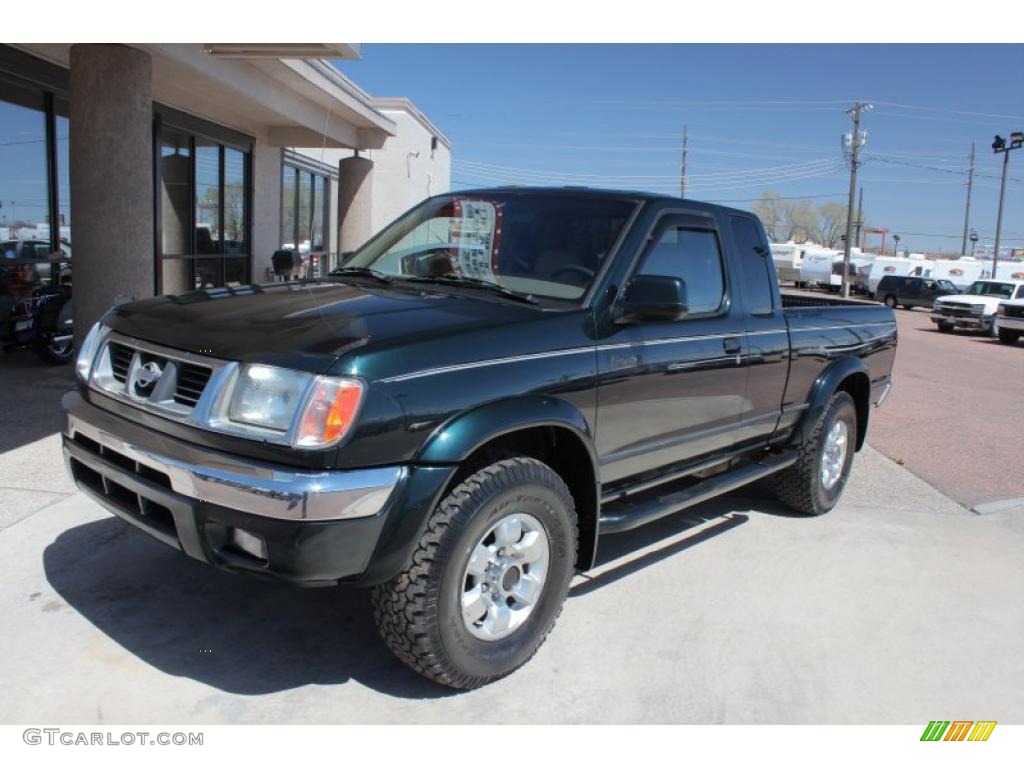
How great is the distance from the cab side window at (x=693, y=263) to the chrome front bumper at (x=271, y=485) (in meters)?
1.91

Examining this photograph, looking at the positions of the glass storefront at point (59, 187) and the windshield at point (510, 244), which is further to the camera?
the glass storefront at point (59, 187)

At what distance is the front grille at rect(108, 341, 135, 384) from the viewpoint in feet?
11.3

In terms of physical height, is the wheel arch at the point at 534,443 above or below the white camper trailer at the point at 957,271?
below

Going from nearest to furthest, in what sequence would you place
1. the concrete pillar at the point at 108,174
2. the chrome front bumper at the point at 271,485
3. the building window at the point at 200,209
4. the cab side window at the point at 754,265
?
the chrome front bumper at the point at 271,485, the cab side window at the point at 754,265, the concrete pillar at the point at 108,174, the building window at the point at 200,209

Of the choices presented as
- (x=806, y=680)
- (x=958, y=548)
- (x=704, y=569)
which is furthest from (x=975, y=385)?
(x=806, y=680)

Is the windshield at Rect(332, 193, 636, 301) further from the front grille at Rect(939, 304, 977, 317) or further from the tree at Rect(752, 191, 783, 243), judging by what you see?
the tree at Rect(752, 191, 783, 243)

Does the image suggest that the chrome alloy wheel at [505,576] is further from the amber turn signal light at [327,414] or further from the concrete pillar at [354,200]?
the concrete pillar at [354,200]

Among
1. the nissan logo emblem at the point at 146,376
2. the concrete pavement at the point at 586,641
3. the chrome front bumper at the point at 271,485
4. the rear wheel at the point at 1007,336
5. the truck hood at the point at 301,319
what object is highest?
the truck hood at the point at 301,319

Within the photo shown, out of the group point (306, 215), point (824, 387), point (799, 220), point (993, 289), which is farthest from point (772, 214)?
point (824, 387)

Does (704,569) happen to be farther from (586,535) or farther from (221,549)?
(221,549)

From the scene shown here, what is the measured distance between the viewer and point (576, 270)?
3.99 m

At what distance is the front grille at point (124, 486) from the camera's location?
3.10m

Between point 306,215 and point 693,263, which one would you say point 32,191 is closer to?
point 693,263

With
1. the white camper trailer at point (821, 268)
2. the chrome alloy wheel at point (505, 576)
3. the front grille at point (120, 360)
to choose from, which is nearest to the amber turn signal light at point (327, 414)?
the chrome alloy wheel at point (505, 576)
